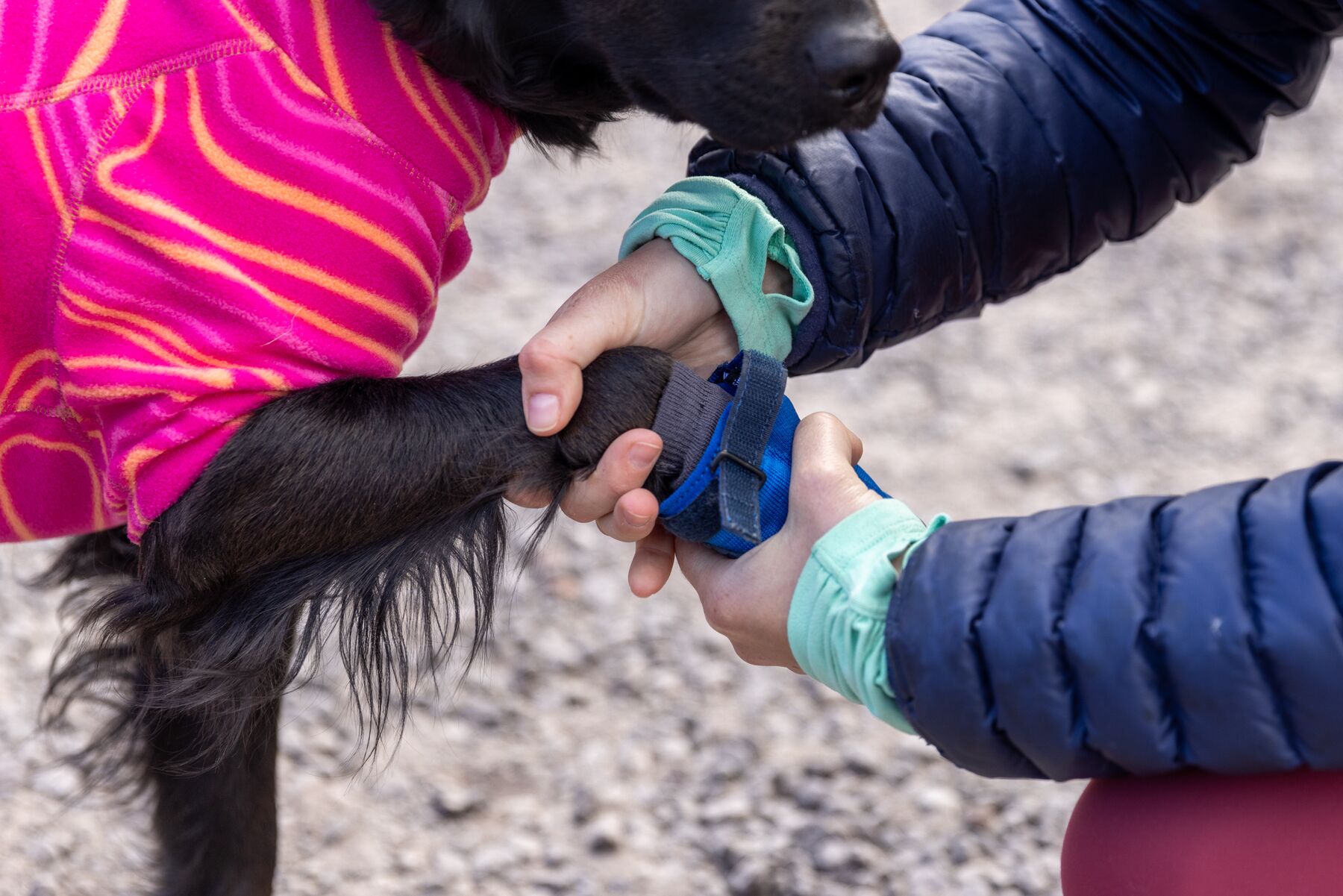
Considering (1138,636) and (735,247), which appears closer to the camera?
(1138,636)

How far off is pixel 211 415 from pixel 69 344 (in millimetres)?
123

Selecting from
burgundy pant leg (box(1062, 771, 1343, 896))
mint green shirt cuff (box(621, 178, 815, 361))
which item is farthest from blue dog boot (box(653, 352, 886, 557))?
burgundy pant leg (box(1062, 771, 1343, 896))

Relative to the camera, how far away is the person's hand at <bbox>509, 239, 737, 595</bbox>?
125 cm

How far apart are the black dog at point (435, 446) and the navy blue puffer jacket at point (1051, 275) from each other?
0.27 metres

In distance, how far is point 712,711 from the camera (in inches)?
80.2

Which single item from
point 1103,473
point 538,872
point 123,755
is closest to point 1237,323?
point 1103,473

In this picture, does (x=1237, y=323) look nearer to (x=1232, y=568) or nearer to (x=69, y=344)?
(x=1232, y=568)

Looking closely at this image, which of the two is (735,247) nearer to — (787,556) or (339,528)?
(787,556)

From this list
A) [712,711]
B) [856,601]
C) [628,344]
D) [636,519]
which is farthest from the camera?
[712,711]

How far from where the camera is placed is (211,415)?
43.7 inches

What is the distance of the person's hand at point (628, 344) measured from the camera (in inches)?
49.1

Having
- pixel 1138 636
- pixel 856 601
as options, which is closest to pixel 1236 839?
pixel 1138 636

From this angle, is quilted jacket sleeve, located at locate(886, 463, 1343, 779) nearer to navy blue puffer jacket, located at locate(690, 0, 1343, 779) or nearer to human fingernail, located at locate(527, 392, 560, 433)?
navy blue puffer jacket, located at locate(690, 0, 1343, 779)

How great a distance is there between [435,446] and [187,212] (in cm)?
29
